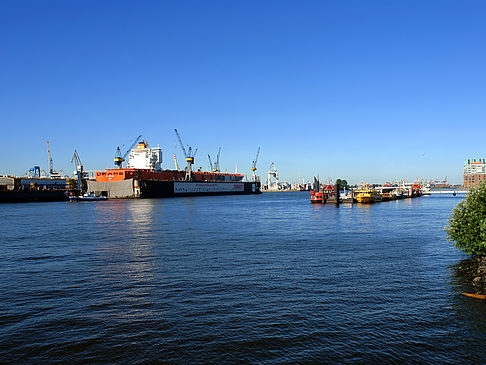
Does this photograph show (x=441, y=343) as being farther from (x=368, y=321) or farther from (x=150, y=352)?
(x=150, y=352)

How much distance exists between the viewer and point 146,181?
5955 inches

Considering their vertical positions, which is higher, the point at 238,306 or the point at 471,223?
the point at 471,223

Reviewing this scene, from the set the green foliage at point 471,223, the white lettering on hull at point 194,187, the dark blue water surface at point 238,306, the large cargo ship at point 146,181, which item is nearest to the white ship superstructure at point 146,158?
the large cargo ship at point 146,181

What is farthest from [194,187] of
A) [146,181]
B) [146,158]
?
[146,181]

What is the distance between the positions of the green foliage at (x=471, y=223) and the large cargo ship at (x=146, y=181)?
13191 cm

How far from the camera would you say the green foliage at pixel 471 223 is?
21936 mm

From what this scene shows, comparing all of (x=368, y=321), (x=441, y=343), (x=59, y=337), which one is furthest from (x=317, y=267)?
(x=59, y=337)

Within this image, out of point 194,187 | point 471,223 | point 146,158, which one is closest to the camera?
point 471,223

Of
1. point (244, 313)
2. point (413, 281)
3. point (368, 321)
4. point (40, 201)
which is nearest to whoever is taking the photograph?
point (368, 321)

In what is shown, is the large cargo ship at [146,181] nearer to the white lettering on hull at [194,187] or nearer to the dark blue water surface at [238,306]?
the white lettering on hull at [194,187]

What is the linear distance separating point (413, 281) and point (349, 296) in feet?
14.6

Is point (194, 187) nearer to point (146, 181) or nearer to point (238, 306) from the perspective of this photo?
point (146, 181)

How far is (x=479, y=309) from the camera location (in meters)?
14.1

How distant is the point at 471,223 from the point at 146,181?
455 ft
